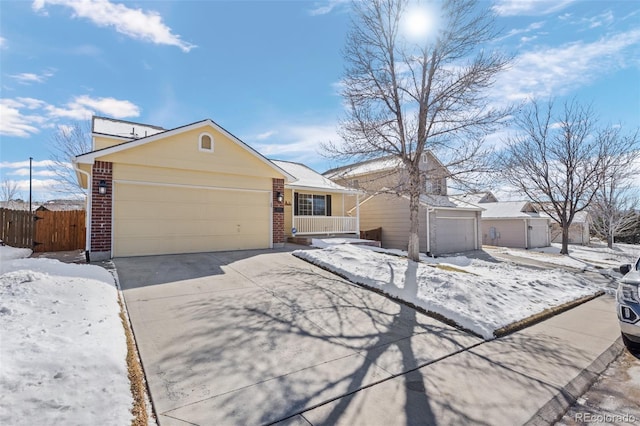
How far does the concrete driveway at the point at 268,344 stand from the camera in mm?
A: 2930

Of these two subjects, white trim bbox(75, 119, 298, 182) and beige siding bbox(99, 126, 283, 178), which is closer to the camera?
white trim bbox(75, 119, 298, 182)

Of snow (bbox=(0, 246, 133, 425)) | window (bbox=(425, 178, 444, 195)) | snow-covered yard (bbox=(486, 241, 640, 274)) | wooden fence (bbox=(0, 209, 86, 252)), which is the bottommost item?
snow-covered yard (bbox=(486, 241, 640, 274))

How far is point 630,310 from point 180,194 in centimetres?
1081

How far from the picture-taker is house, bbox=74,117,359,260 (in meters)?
8.95

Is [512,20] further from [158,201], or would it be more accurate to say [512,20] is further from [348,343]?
[158,201]

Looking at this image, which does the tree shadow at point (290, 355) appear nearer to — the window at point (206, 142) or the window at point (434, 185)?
the window at point (434, 185)

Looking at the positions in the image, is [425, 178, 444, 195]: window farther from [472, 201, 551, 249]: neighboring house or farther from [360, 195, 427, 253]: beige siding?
[472, 201, 551, 249]: neighboring house

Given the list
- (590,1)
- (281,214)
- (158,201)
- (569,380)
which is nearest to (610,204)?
(590,1)

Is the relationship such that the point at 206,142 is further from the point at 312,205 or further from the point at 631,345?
the point at 631,345

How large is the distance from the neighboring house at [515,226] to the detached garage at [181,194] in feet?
61.7

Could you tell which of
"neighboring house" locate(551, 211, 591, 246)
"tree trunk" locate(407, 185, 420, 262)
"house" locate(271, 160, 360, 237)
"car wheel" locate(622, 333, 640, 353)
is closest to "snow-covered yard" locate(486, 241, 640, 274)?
"tree trunk" locate(407, 185, 420, 262)

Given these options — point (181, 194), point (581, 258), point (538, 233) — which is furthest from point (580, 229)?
point (181, 194)

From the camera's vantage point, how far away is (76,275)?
594 centimetres

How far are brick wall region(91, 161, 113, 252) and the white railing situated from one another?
7.22m
